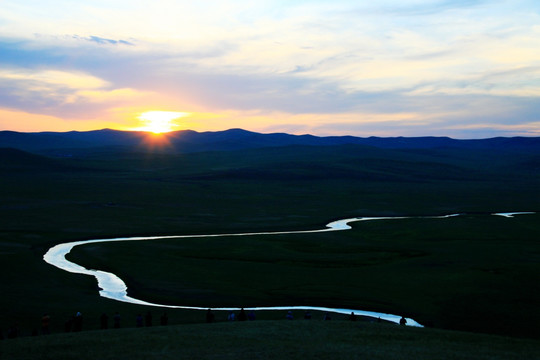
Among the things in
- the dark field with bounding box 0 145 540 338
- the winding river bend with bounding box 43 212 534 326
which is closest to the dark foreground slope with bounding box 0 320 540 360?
the dark field with bounding box 0 145 540 338

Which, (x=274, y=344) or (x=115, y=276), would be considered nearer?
(x=274, y=344)

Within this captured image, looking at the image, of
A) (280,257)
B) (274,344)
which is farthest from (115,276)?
(274,344)

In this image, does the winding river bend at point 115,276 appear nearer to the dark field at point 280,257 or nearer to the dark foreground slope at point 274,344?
the dark field at point 280,257

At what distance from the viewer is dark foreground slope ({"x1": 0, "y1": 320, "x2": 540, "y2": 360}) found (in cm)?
2858

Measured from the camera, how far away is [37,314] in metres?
43.3

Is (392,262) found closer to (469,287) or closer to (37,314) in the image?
(469,287)

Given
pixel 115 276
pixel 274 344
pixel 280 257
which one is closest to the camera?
pixel 274 344

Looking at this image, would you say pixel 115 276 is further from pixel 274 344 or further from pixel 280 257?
pixel 274 344

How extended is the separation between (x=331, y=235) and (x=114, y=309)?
45.5 m

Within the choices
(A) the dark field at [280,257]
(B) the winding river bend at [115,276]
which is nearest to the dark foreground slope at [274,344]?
(A) the dark field at [280,257]

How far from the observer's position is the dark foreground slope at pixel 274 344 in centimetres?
2858

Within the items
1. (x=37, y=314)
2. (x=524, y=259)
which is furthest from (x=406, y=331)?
(x=524, y=259)

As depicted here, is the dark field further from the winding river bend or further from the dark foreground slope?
the dark foreground slope

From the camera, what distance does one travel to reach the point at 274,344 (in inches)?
1209
